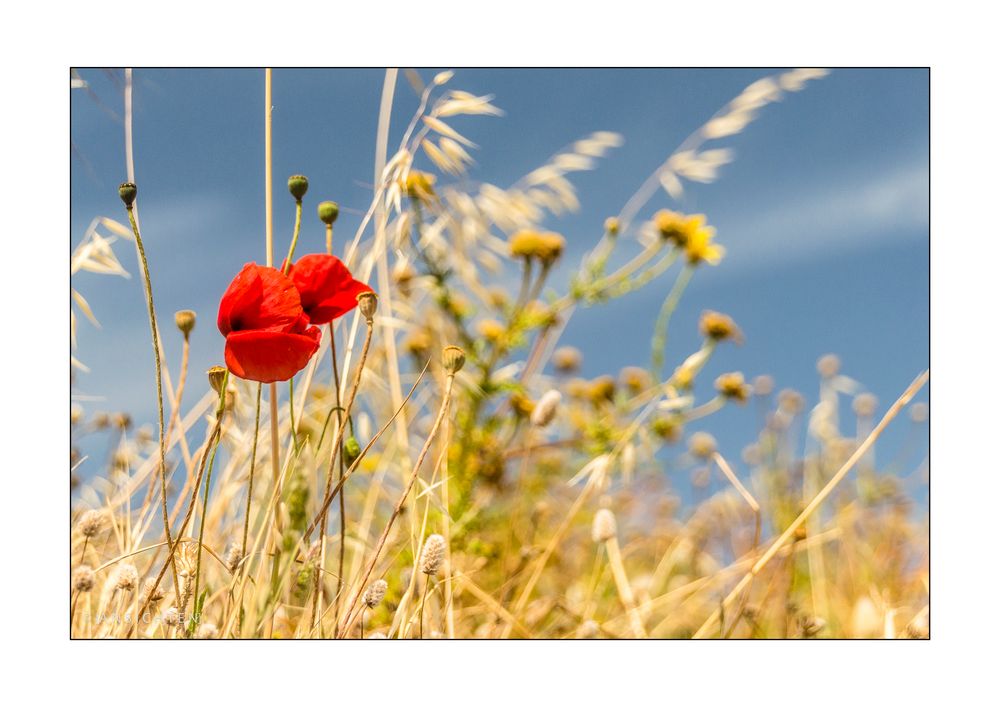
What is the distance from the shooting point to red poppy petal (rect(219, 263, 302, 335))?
63 cm

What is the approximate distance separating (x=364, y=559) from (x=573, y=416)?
0.38m

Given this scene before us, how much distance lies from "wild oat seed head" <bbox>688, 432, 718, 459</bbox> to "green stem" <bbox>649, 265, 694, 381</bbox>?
30cm

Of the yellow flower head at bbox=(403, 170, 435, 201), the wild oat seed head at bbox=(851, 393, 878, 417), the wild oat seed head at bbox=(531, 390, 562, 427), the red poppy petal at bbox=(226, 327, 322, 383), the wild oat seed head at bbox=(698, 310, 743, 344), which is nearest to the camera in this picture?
the red poppy petal at bbox=(226, 327, 322, 383)

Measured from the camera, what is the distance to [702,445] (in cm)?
147

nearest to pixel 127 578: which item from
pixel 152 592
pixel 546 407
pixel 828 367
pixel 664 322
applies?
pixel 152 592

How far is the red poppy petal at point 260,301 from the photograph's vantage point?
627 mm

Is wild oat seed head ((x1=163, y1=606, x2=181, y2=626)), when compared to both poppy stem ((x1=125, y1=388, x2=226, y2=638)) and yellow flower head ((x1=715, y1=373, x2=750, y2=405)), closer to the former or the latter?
poppy stem ((x1=125, y1=388, x2=226, y2=638))

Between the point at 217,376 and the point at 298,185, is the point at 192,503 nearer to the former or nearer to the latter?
the point at 217,376

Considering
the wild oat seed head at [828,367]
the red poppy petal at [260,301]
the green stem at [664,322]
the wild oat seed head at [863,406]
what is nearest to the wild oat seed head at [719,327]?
the green stem at [664,322]

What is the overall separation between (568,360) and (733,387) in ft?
1.37

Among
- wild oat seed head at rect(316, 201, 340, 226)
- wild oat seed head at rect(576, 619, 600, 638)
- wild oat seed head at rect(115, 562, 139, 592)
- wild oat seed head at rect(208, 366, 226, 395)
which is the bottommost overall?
wild oat seed head at rect(576, 619, 600, 638)

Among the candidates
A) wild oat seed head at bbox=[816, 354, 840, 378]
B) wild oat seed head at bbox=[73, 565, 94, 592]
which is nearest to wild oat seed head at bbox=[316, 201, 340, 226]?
wild oat seed head at bbox=[73, 565, 94, 592]

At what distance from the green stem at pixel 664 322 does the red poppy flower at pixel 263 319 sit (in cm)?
65

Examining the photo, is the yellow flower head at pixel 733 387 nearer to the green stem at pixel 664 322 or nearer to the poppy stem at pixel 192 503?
the green stem at pixel 664 322
